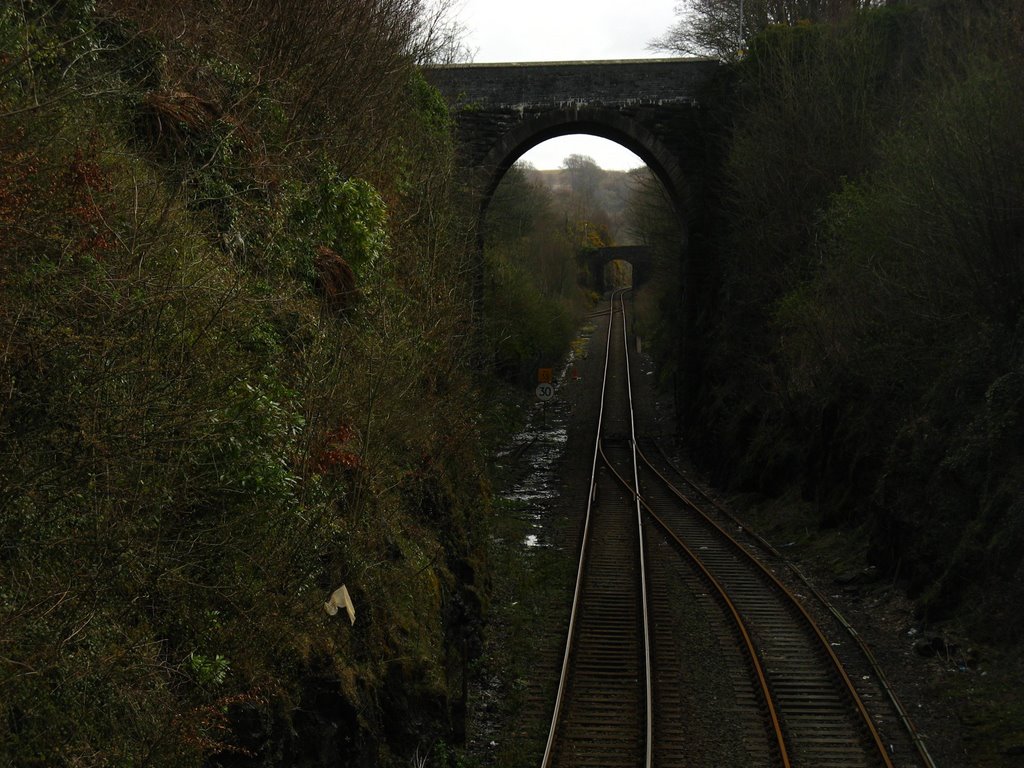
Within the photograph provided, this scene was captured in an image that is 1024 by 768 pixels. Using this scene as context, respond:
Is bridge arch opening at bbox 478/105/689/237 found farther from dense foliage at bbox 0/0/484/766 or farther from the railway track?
dense foliage at bbox 0/0/484/766

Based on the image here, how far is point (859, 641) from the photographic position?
11.0 m

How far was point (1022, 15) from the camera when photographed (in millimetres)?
14922

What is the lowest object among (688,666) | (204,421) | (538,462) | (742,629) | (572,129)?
(538,462)

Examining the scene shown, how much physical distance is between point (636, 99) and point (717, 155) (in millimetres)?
2617

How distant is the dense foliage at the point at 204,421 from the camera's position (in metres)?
4.81

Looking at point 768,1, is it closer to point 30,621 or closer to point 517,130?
point 517,130

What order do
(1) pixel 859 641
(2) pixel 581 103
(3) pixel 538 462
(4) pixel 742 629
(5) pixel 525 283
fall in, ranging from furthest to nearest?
(5) pixel 525 283 < (2) pixel 581 103 < (3) pixel 538 462 < (4) pixel 742 629 < (1) pixel 859 641

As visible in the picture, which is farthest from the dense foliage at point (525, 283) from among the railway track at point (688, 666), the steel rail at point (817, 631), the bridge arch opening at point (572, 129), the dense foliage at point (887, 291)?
the railway track at point (688, 666)

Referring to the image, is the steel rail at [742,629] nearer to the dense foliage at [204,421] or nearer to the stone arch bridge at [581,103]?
the dense foliage at [204,421]

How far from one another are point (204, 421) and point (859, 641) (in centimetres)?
822

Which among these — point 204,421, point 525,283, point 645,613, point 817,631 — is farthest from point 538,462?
point 204,421

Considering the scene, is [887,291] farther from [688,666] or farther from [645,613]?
[688,666]

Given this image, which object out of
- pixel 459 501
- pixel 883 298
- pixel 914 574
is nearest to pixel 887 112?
pixel 883 298

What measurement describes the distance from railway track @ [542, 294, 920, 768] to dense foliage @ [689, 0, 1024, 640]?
190 cm
